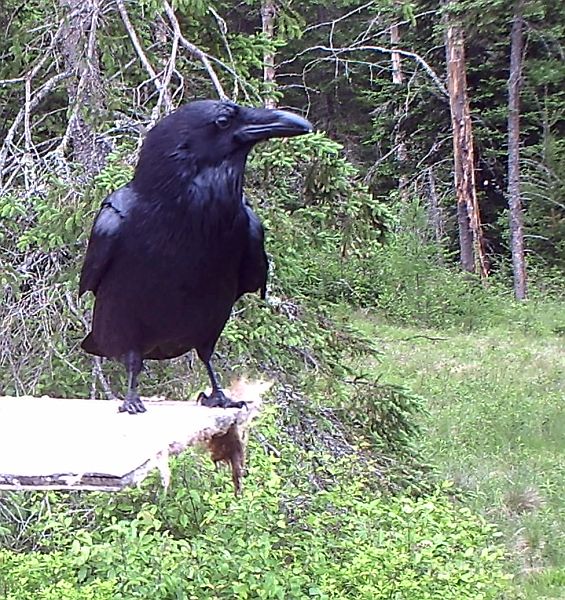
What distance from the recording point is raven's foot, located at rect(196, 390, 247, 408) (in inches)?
109

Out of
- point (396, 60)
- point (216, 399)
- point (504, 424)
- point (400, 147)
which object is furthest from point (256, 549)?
point (396, 60)

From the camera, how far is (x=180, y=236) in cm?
243

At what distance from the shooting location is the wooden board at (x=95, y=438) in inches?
74.9

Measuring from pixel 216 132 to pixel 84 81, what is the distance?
2.43m

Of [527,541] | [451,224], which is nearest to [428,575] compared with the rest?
[527,541]

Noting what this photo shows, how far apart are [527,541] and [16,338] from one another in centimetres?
317

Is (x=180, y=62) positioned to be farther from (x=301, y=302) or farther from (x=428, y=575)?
(x=428, y=575)

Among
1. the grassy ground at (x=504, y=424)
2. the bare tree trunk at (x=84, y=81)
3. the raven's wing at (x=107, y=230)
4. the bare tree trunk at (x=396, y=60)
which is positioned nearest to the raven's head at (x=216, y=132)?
the raven's wing at (x=107, y=230)

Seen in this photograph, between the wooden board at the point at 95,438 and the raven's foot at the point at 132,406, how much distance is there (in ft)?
0.08

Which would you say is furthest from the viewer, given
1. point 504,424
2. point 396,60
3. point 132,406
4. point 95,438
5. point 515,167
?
point 396,60

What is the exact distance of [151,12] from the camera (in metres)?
4.60

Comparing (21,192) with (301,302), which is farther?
(301,302)

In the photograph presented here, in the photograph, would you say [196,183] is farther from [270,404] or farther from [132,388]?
[270,404]

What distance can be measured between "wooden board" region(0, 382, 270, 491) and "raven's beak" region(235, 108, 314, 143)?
28.3 inches
